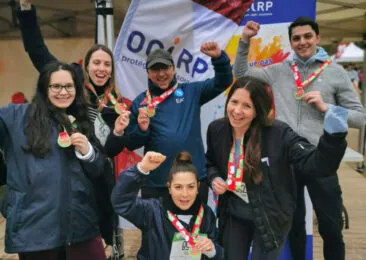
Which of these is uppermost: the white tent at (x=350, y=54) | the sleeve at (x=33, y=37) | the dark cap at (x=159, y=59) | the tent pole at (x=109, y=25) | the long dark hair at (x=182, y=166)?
the white tent at (x=350, y=54)

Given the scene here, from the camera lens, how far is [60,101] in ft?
6.95

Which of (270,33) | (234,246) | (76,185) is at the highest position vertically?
(270,33)

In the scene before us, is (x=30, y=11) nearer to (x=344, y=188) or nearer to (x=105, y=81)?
(x=105, y=81)

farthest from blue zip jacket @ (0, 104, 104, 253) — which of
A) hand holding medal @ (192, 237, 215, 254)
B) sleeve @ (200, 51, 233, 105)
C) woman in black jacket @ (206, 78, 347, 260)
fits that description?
sleeve @ (200, 51, 233, 105)

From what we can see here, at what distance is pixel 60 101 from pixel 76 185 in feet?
1.51

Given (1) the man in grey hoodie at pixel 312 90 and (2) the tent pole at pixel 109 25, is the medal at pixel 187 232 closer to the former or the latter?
(1) the man in grey hoodie at pixel 312 90

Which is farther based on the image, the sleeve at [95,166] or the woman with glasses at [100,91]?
the woman with glasses at [100,91]

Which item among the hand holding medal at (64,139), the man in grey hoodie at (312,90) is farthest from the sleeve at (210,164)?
the hand holding medal at (64,139)

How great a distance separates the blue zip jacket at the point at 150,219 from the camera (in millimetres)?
2020

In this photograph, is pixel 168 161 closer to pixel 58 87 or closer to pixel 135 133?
pixel 135 133

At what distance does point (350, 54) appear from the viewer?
20703 mm

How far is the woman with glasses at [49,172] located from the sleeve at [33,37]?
0.47 metres

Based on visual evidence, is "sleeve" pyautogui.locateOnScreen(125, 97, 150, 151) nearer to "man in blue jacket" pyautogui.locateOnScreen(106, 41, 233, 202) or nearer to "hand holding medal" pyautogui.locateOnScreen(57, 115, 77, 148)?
"man in blue jacket" pyautogui.locateOnScreen(106, 41, 233, 202)

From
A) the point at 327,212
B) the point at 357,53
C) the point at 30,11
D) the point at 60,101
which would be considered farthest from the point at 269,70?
the point at 357,53
